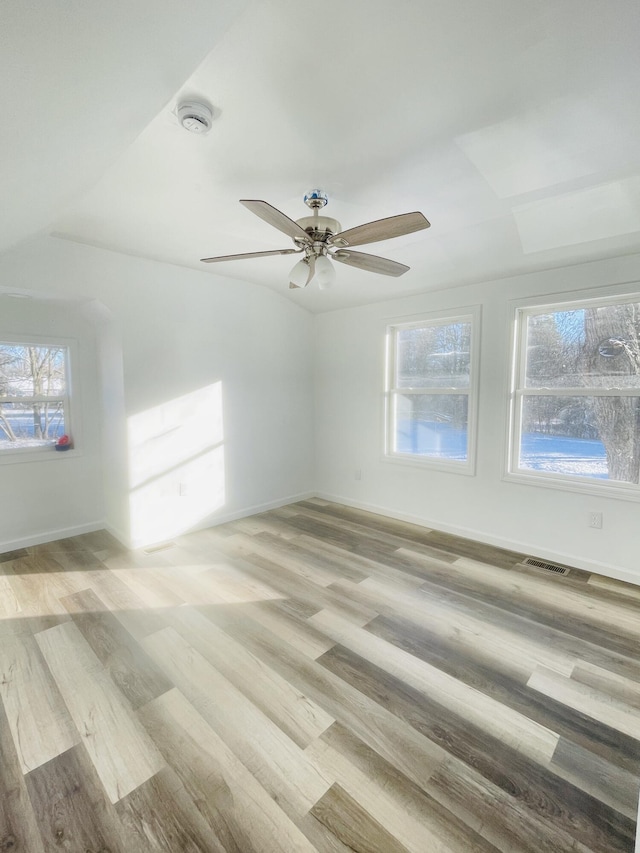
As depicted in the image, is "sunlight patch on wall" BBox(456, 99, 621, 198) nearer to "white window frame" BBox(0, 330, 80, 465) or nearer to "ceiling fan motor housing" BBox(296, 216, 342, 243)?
"ceiling fan motor housing" BBox(296, 216, 342, 243)

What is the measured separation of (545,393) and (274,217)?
271cm

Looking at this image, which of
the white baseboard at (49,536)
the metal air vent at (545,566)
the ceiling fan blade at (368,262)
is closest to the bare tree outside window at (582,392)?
the metal air vent at (545,566)

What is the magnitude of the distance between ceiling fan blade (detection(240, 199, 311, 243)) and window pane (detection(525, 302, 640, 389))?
7.63ft

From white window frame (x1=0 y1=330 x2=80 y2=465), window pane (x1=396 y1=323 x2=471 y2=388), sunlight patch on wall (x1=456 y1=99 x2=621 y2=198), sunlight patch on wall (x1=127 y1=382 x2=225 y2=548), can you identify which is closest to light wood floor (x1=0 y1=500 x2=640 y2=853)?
sunlight patch on wall (x1=127 y1=382 x2=225 y2=548)

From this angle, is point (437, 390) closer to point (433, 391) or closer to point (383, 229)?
point (433, 391)

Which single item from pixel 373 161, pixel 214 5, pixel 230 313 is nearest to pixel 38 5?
pixel 214 5

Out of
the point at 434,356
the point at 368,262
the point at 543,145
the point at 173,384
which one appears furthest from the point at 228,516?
the point at 543,145

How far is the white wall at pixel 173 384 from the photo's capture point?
3236 mm

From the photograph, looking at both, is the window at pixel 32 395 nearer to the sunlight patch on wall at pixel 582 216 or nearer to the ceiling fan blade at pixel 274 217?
the ceiling fan blade at pixel 274 217

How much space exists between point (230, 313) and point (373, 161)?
242cm

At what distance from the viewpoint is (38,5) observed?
836mm

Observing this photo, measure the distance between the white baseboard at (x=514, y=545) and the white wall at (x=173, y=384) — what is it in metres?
1.44

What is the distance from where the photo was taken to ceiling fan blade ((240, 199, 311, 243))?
1.69 metres

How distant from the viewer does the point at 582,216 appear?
2.45 meters
